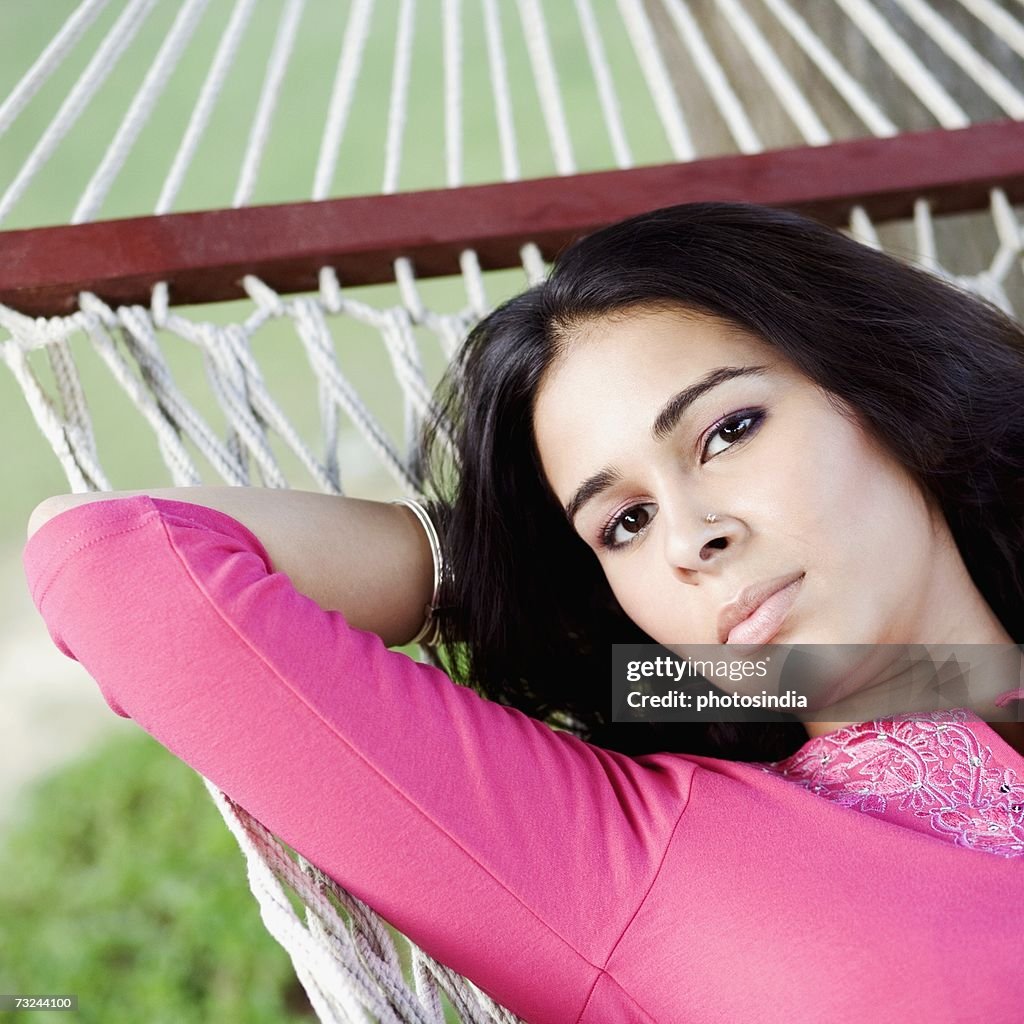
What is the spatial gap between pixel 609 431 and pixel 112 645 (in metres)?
0.39

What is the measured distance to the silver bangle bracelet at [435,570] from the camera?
3.40ft

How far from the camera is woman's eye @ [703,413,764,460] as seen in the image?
0.87 metres

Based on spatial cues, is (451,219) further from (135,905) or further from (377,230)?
(135,905)

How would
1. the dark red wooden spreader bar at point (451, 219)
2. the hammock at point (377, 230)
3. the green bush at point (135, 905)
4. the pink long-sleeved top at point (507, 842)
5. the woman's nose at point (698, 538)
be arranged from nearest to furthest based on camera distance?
1. the pink long-sleeved top at point (507, 842)
2. the woman's nose at point (698, 538)
3. the hammock at point (377, 230)
4. the dark red wooden spreader bar at point (451, 219)
5. the green bush at point (135, 905)

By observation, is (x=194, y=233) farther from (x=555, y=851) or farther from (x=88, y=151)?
(x=88, y=151)

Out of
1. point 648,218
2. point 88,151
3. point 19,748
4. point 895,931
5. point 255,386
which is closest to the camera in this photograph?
point 895,931

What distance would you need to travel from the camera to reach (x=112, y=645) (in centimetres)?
77

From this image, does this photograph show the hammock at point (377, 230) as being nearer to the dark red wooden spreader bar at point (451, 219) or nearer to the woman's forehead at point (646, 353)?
the dark red wooden spreader bar at point (451, 219)

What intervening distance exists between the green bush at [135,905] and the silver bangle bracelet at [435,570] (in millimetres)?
1671

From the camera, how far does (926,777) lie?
0.87 metres

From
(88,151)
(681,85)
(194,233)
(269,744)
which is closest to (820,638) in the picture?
(269,744)

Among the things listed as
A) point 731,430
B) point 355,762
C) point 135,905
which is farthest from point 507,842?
point 135,905

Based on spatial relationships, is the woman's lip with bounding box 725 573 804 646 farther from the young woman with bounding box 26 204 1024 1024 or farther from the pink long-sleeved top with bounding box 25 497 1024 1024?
the pink long-sleeved top with bounding box 25 497 1024 1024

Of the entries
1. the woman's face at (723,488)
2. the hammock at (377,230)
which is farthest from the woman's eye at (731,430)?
the hammock at (377,230)
